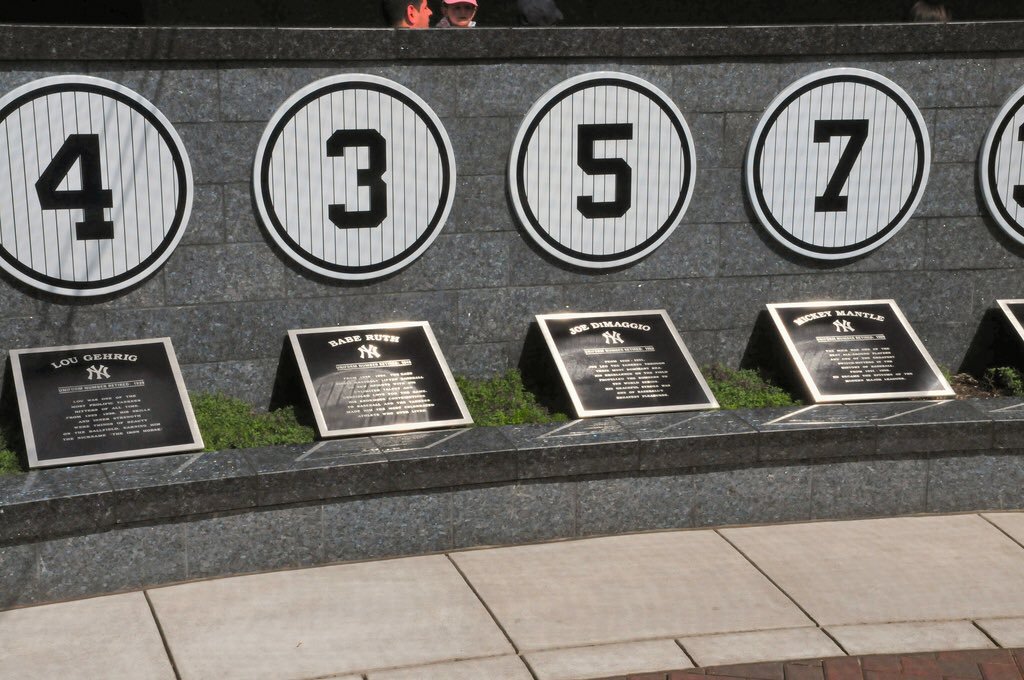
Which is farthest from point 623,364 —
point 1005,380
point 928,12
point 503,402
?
point 928,12

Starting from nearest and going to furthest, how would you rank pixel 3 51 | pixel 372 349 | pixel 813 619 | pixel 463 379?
pixel 813 619 < pixel 3 51 < pixel 372 349 < pixel 463 379

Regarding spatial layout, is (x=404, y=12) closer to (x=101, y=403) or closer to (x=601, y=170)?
(x=601, y=170)

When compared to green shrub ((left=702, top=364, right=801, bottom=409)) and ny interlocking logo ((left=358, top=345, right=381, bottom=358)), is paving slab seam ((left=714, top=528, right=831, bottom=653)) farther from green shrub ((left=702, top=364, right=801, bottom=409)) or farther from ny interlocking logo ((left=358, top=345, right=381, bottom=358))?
ny interlocking logo ((left=358, top=345, right=381, bottom=358))

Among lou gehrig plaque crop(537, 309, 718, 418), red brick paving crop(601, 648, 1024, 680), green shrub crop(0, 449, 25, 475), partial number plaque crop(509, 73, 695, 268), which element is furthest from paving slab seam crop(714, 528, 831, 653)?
green shrub crop(0, 449, 25, 475)

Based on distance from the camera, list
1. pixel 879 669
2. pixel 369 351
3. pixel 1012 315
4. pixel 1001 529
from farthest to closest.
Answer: pixel 1012 315 < pixel 369 351 < pixel 1001 529 < pixel 879 669

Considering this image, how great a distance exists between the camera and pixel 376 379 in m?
6.75

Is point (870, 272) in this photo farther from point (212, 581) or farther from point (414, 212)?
point (212, 581)

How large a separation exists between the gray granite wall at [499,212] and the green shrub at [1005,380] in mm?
264

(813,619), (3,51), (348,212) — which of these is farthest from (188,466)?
(813,619)

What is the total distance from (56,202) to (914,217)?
479 cm

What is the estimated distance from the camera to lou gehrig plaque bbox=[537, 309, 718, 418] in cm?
696

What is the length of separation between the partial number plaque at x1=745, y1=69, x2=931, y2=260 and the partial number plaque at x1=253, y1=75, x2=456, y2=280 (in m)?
1.88

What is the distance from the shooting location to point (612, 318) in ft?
24.3

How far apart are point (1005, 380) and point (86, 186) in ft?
17.1
